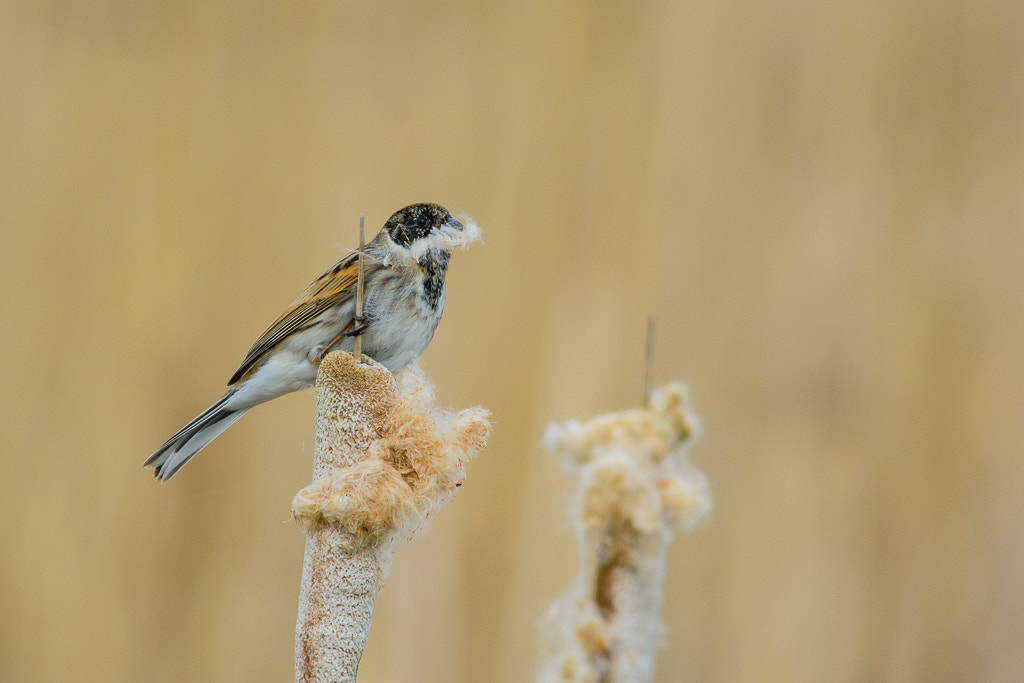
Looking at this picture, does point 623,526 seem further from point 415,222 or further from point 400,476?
point 415,222

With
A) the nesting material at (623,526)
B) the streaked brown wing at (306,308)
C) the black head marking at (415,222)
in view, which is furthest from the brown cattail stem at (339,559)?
the streaked brown wing at (306,308)

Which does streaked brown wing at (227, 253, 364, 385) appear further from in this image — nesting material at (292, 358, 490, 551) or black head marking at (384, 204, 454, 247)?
nesting material at (292, 358, 490, 551)

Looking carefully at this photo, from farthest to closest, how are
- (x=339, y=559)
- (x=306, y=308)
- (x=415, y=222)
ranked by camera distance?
(x=306, y=308)
(x=415, y=222)
(x=339, y=559)

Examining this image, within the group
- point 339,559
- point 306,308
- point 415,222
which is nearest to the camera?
point 339,559

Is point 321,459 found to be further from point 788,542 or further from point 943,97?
point 943,97

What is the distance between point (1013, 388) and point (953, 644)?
0.56 m

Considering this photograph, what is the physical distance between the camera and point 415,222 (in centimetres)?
103

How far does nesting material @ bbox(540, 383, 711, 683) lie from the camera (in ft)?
1.85

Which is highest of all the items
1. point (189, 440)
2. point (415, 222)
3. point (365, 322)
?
point (415, 222)

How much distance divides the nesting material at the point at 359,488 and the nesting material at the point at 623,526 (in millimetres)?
89

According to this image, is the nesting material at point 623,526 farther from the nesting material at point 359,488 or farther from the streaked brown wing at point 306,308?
the streaked brown wing at point 306,308

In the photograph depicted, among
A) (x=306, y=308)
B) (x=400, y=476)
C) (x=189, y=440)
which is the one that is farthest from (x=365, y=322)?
(x=400, y=476)

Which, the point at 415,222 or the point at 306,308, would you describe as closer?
the point at 415,222

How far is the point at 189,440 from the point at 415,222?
0.37 meters
